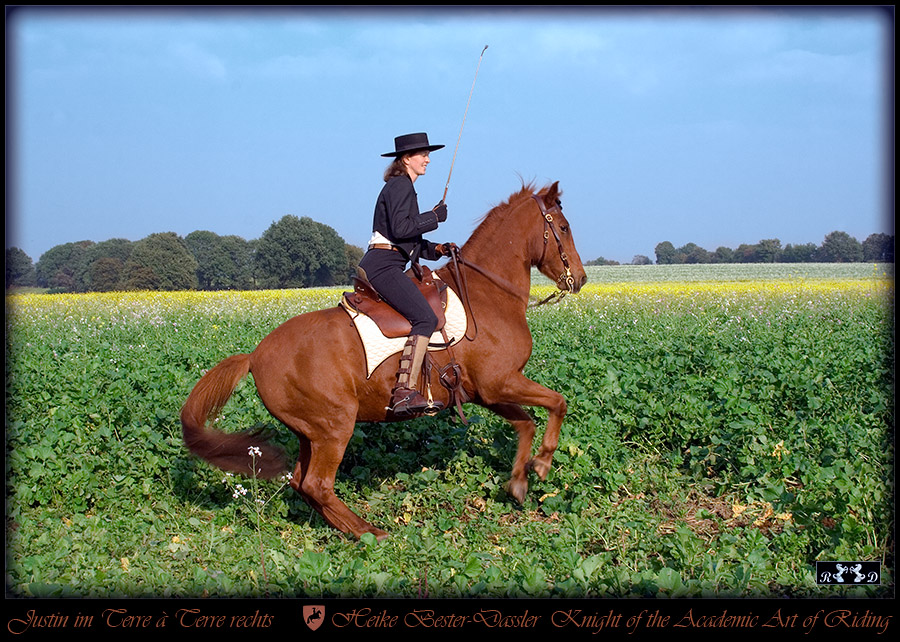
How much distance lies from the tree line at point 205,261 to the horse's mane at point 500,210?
23022 mm

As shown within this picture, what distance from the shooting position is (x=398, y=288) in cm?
598

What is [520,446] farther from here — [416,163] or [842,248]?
[842,248]

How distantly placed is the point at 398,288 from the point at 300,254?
25286mm

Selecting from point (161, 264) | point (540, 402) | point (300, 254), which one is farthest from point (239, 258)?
point (540, 402)

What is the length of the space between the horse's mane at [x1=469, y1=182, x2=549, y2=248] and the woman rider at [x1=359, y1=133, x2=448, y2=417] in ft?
1.85

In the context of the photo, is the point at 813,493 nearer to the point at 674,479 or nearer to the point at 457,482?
the point at 674,479

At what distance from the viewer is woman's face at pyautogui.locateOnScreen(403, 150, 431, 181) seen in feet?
20.2

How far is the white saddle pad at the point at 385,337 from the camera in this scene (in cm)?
597

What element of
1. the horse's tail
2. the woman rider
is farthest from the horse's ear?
the horse's tail

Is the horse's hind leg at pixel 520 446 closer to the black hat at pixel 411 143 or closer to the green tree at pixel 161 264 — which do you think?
the black hat at pixel 411 143

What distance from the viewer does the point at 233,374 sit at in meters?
6.25

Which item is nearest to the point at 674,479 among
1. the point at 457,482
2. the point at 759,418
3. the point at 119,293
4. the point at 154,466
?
the point at 759,418

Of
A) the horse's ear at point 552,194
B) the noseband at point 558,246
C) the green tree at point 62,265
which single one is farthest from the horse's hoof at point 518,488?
the green tree at point 62,265

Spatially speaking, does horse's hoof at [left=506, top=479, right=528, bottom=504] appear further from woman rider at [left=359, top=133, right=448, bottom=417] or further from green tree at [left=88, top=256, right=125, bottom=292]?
green tree at [left=88, top=256, right=125, bottom=292]
